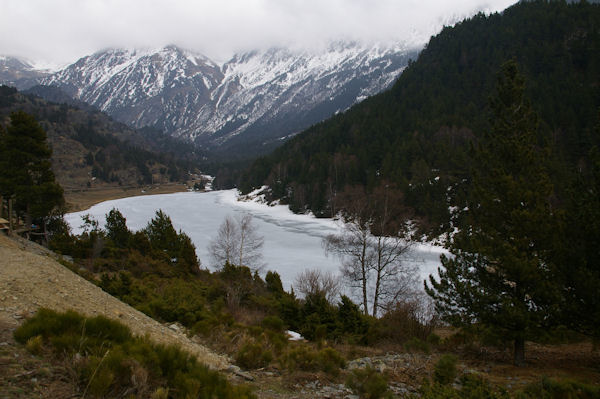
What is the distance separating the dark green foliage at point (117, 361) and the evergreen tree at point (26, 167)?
22.7 meters

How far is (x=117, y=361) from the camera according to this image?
3.57m

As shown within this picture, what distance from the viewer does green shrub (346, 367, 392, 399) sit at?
207 inches

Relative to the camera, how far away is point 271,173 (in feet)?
312

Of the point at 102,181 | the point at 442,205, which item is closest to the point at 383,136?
the point at 442,205

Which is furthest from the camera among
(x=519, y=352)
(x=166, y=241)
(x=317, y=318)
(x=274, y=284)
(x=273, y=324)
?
(x=166, y=241)

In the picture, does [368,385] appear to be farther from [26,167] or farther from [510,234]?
[26,167]

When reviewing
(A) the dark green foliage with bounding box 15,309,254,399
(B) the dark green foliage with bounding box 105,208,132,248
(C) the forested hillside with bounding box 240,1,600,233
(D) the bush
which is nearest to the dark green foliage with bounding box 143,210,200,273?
(B) the dark green foliage with bounding box 105,208,132,248

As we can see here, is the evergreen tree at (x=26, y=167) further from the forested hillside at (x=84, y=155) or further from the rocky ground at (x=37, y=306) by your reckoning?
the forested hillside at (x=84, y=155)

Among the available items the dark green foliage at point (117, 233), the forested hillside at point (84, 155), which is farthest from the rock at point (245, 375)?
the forested hillside at point (84, 155)

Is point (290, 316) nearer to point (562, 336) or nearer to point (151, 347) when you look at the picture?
point (562, 336)

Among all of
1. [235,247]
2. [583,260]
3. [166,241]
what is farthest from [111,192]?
[583,260]

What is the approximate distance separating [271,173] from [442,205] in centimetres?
5922

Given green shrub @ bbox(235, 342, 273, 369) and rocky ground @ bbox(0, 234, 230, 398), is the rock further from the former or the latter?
green shrub @ bbox(235, 342, 273, 369)

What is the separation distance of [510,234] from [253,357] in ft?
22.7
